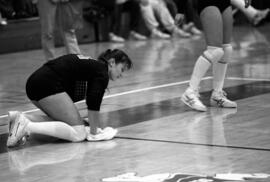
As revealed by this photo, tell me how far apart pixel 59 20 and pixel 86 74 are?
465cm

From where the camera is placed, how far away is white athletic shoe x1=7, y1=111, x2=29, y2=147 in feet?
19.6

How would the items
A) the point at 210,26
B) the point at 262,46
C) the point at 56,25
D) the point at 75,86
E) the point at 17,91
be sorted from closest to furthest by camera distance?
the point at 75,86
the point at 210,26
the point at 17,91
the point at 56,25
the point at 262,46

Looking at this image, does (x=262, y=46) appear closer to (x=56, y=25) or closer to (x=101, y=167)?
(x=56, y=25)

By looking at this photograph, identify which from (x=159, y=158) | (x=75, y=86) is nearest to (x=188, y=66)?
(x=75, y=86)

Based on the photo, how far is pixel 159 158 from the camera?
5.40m

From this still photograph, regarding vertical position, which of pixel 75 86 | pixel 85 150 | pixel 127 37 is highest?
pixel 75 86

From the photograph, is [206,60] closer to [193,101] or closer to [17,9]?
[193,101]

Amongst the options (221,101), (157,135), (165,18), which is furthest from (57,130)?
(165,18)

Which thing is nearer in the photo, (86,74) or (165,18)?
(86,74)

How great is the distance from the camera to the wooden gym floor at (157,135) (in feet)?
16.8

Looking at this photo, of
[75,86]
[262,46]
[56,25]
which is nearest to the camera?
[75,86]

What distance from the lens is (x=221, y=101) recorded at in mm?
7430

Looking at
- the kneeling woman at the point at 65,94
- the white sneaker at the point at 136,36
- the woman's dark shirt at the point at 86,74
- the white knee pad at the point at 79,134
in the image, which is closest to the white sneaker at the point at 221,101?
the kneeling woman at the point at 65,94

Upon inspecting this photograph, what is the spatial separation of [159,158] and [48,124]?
1125 millimetres
